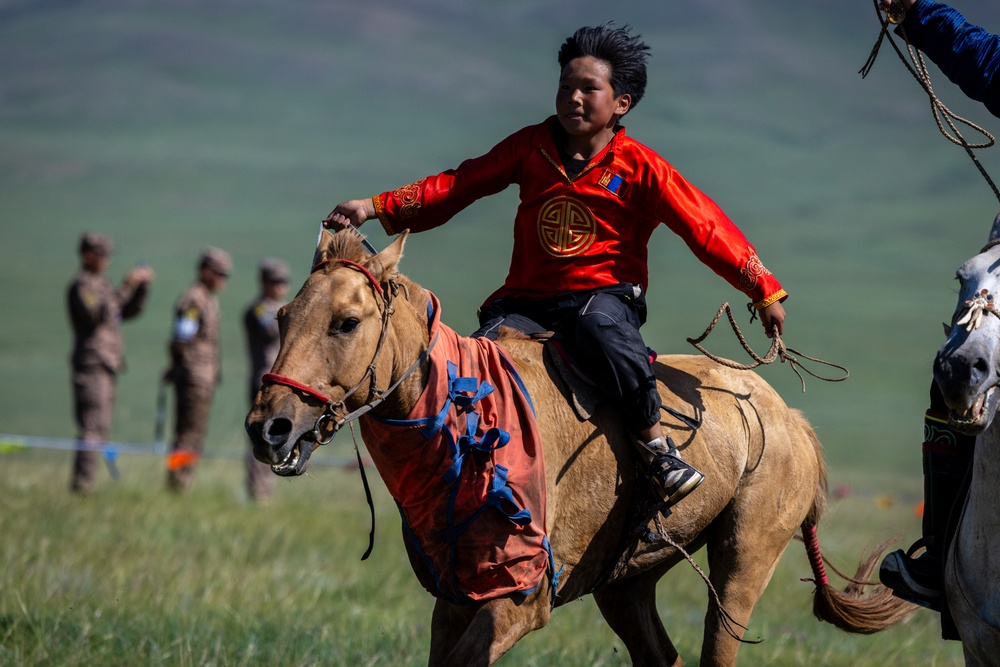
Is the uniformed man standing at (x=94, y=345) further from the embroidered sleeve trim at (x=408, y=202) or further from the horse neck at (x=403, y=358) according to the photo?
the horse neck at (x=403, y=358)

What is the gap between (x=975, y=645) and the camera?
414 centimetres

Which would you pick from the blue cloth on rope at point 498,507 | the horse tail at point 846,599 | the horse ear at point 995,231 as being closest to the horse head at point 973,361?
the horse ear at point 995,231

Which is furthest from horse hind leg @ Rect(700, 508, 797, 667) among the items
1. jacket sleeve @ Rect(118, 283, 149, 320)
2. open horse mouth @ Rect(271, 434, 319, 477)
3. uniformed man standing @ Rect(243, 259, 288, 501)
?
jacket sleeve @ Rect(118, 283, 149, 320)

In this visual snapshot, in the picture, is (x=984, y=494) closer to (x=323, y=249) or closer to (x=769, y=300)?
(x=769, y=300)

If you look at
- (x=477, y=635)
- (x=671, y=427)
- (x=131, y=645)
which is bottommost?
(x=131, y=645)

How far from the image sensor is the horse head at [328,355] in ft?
12.5

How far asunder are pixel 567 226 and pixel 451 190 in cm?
52

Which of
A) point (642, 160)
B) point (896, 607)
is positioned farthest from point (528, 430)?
point (896, 607)

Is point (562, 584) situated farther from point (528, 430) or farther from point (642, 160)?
point (642, 160)

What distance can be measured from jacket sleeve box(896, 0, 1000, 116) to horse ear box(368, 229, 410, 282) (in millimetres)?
1987

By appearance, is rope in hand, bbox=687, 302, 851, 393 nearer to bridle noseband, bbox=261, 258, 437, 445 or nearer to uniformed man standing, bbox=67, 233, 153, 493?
bridle noseband, bbox=261, 258, 437, 445

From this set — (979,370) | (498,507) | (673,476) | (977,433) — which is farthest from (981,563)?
(498,507)

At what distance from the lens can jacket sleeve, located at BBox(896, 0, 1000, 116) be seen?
408 cm

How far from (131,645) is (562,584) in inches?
103
